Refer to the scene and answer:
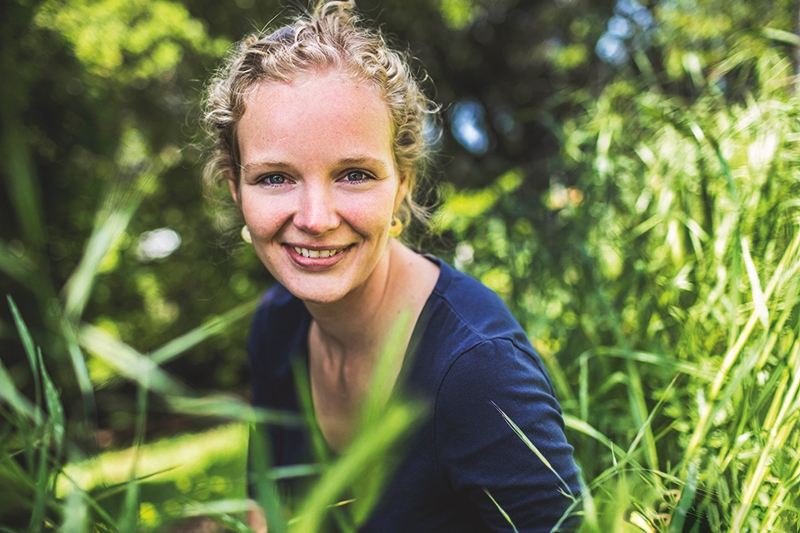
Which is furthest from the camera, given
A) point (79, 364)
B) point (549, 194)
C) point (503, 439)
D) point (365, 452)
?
point (549, 194)

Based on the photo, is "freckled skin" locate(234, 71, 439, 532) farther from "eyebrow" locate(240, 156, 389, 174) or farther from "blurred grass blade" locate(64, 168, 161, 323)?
"blurred grass blade" locate(64, 168, 161, 323)

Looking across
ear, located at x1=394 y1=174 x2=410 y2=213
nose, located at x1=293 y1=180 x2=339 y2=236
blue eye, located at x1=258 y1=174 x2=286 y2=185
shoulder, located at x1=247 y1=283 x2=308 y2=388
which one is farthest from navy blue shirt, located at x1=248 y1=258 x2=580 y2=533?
shoulder, located at x1=247 y1=283 x2=308 y2=388

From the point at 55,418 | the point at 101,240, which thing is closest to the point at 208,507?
the point at 55,418

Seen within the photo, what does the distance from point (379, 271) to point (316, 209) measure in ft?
1.07

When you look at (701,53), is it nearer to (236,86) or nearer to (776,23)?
(776,23)

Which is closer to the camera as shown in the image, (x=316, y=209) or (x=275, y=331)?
(x=316, y=209)

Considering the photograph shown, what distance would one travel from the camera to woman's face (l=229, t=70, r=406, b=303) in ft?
4.37

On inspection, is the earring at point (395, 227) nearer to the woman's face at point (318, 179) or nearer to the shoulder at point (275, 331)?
the woman's face at point (318, 179)

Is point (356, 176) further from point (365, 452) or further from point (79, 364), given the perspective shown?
point (365, 452)

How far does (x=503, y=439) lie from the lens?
1.24 meters

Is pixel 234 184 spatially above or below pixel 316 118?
below

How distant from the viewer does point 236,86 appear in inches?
58.2

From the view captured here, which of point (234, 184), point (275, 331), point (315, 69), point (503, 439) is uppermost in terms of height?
point (315, 69)

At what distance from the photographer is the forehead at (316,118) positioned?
1322mm
